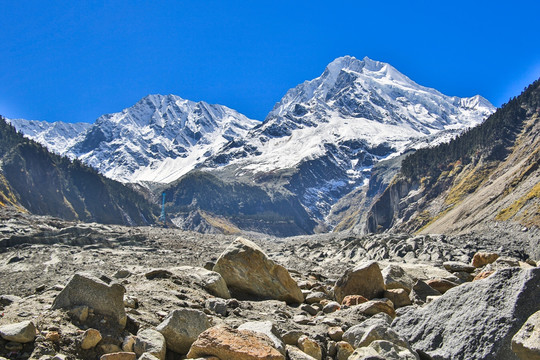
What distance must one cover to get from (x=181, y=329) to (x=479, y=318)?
21.6 ft

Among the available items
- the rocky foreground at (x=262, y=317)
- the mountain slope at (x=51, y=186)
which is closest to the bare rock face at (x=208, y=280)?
the rocky foreground at (x=262, y=317)

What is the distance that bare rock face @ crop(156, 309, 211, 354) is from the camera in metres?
9.87

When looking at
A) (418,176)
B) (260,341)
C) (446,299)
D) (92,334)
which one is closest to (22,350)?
(92,334)

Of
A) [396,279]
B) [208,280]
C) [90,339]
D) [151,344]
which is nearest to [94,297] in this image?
[90,339]

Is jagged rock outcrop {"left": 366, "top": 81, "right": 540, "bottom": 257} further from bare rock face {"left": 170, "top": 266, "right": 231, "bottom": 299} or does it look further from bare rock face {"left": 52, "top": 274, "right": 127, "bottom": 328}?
bare rock face {"left": 52, "top": 274, "right": 127, "bottom": 328}

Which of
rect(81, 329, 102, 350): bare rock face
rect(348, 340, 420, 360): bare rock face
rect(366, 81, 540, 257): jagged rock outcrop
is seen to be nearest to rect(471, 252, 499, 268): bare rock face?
rect(348, 340, 420, 360): bare rock face

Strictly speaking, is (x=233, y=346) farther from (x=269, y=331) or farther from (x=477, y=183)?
(x=477, y=183)

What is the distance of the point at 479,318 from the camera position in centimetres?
925

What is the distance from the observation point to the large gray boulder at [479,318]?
8.52 meters

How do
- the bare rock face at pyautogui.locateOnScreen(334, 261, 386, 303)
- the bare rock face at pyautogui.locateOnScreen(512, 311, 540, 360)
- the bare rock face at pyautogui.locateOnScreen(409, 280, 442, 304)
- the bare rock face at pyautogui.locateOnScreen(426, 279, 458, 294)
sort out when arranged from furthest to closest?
the bare rock face at pyautogui.locateOnScreen(426, 279, 458, 294)
the bare rock face at pyautogui.locateOnScreen(334, 261, 386, 303)
the bare rock face at pyautogui.locateOnScreen(409, 280, 442, 304)
the bare rock face at pyautogui.locateOnScreen(512, 311, 540, 360)

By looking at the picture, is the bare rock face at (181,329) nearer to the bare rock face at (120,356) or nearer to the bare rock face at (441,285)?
the bare rock face at (120,356)

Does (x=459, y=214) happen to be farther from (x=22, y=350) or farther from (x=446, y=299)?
(x=22, y=350)

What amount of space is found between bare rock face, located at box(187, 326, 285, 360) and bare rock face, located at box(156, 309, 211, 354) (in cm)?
97

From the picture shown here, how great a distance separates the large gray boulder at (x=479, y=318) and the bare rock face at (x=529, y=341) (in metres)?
0.53
